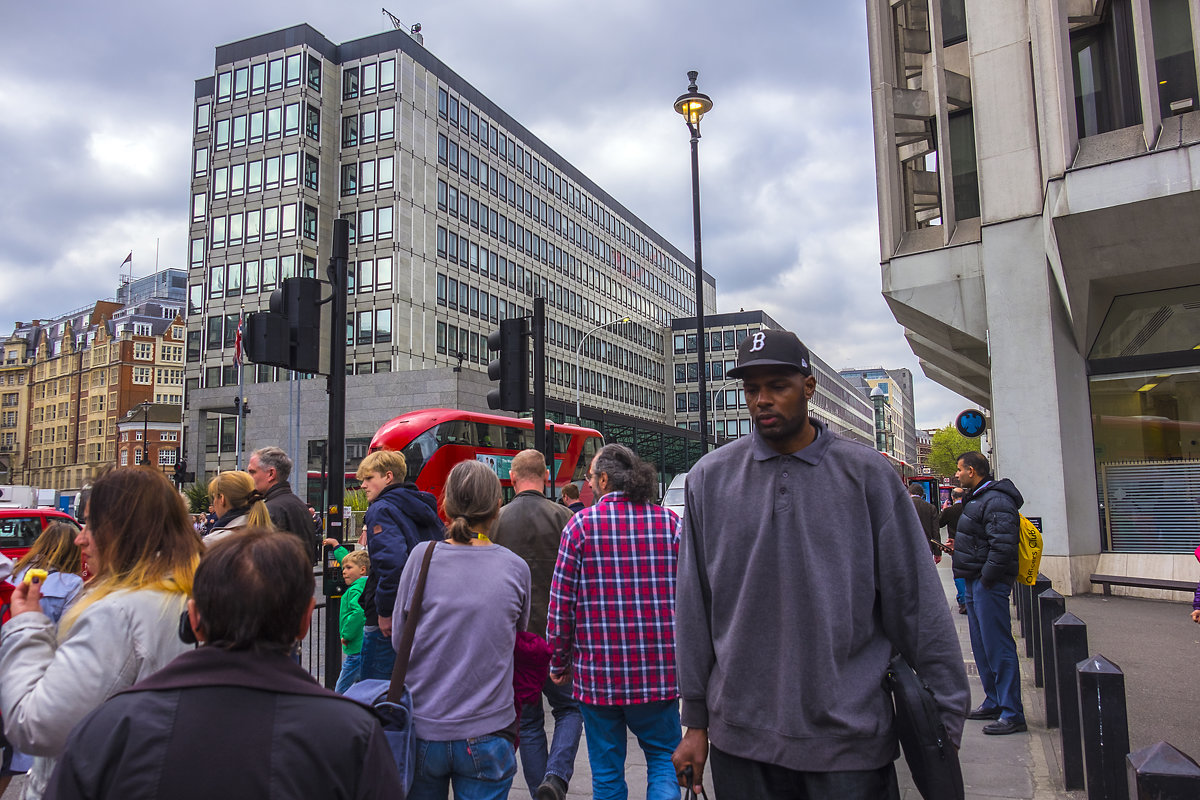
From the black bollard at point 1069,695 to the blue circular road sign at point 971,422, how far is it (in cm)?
1108

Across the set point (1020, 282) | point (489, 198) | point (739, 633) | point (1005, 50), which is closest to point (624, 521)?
point (739, 633)

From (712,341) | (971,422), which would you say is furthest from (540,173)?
(971,422)

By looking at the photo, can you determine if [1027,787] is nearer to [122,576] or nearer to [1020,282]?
[122,576]

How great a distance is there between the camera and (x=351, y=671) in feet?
19.7

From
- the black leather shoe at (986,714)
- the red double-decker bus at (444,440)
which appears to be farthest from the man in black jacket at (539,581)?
the red double-decker bus at (444,440)

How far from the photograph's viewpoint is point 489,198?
202ft

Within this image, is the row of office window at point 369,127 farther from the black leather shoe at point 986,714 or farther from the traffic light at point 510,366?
the black leather shoe at point 986,714

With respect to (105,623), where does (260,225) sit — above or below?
above

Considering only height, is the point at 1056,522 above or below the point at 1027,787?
above

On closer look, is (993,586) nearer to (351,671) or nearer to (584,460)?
(351,671)

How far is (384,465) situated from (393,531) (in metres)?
0.57

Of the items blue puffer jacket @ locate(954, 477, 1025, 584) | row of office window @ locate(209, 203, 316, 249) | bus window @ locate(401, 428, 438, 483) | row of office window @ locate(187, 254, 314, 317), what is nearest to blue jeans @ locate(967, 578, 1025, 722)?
blue puffer jacket @ locate(954, 477, 1025, 584)

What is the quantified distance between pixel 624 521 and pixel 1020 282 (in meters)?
13.2

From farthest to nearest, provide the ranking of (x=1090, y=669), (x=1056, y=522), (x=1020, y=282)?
(x=1020, y=282) < (x=1056, y=522) < (x=1090, y=669)
